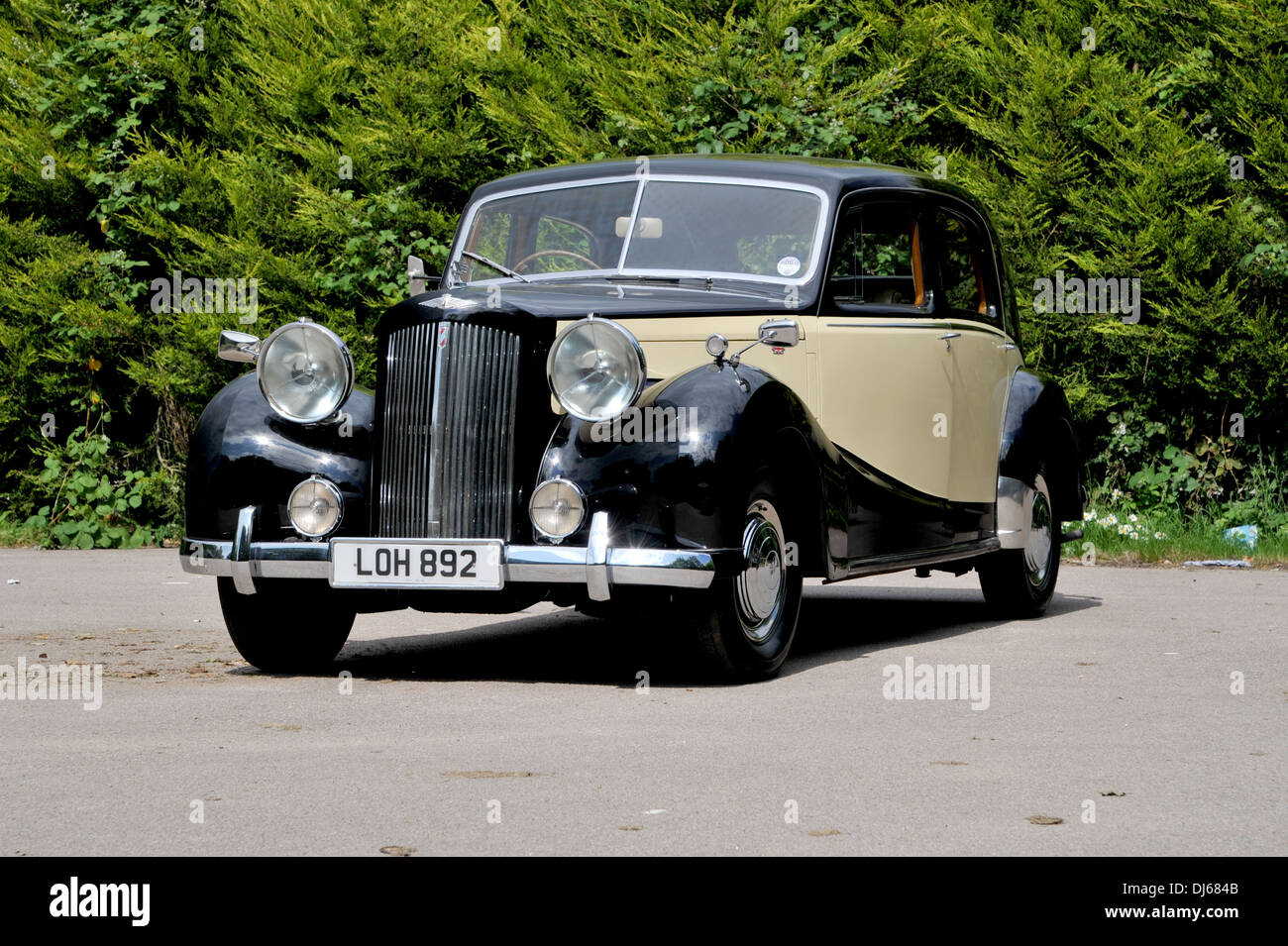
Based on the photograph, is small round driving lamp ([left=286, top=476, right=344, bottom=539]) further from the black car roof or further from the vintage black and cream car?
the black car roof

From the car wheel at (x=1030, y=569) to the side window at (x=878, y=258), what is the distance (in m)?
1.58

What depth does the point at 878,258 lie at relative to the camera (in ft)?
25.8

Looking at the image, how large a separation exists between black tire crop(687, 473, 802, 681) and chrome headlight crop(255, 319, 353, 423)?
1.64 meters

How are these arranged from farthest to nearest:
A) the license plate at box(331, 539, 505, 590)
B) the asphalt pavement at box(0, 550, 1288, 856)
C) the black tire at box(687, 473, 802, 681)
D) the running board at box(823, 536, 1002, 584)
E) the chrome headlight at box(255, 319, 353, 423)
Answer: the running board at box(823, 536, 1002, 584)
the chrome headlight at box(255, 319, 353, 423)
the black tire at box(687, 473, 802, 681)
the license plate at box(331, 539, 505, 590)
the asphalt pavement at box(0, 550, 1288, 856)

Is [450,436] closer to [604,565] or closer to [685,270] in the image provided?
[604,565]

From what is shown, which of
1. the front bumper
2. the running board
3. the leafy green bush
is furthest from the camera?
the leafy green bush

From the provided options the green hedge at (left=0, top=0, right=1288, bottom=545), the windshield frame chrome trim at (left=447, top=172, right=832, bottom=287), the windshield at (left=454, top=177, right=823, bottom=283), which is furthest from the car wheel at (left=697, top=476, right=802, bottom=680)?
the green hedge at (left=0, top=0, right=1288, bottom=545)

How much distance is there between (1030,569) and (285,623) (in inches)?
156

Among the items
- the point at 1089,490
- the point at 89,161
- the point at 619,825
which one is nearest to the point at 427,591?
the point at 619,825

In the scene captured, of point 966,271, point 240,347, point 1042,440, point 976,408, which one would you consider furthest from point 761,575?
point 1042,440

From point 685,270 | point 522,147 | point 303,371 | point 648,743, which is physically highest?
point 522,147

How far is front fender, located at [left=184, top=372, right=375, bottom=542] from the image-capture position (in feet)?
21.5

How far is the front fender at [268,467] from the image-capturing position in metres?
6.55
